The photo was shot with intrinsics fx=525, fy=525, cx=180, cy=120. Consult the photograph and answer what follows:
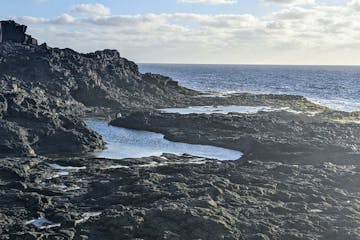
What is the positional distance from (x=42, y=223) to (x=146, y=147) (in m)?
22.5

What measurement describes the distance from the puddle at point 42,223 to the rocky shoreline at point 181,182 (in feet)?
0.15

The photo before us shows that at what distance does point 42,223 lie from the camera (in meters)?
24.6

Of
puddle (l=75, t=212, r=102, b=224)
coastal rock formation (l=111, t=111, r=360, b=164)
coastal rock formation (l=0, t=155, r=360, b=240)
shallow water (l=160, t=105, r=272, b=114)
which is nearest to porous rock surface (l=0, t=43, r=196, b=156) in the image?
shallow water (l=160, t=105, r=272, b=114)

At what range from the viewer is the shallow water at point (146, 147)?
43062 mm

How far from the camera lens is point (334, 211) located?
26531 mm

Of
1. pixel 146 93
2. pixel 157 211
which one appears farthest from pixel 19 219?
pixel 146 93

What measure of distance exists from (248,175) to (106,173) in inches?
357

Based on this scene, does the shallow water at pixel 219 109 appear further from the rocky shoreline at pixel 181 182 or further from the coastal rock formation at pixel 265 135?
the rocky shoreline at pixel 181 182

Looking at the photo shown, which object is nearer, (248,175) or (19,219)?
(19,219)

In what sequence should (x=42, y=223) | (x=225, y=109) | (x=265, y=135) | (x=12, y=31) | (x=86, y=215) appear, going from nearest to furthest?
(x=42, y=223) < (x=86, y=215) < (x=265, y=135) < (x=225, y=109) < (x=12, y=31)

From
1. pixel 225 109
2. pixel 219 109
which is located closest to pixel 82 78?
pixel 219 109

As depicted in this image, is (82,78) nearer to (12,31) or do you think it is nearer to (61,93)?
(61,93)

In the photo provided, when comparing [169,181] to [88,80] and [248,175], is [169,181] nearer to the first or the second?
[248,175]

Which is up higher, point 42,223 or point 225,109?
point 225,109
